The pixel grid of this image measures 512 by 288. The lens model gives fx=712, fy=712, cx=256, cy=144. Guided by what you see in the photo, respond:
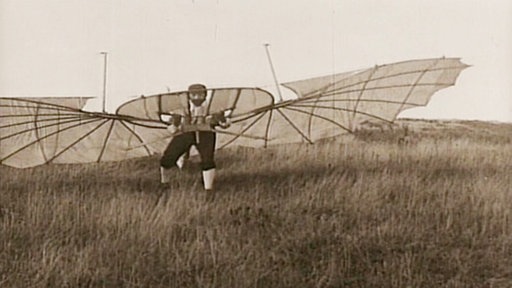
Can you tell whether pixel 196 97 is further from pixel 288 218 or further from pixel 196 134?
pixel 288 218

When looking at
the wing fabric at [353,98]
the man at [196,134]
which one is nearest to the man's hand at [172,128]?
the man at [196,134]

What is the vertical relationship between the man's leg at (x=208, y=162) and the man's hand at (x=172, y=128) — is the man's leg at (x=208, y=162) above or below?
below

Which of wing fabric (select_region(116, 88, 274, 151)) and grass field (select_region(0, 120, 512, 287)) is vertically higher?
wing fabric (select_region(116, 88, 274, 151))

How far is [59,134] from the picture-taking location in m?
1.53

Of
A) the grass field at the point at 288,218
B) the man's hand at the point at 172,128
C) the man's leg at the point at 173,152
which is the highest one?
the man's hand at the point at 172,128

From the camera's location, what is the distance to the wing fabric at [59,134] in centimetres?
152

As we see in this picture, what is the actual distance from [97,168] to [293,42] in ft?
1.68

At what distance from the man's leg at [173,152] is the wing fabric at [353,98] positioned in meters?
0.19

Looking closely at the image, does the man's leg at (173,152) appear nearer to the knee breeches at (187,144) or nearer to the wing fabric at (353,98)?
the knee breeches at (187,144)

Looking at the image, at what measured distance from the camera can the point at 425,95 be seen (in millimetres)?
1571

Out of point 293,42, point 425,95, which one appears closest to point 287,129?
point 293,42

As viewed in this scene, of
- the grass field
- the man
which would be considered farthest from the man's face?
the grass field

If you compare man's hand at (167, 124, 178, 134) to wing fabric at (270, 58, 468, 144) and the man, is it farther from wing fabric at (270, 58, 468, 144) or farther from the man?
wing fabric at (270, 58, 468, 144)

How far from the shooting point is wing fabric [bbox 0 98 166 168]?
152 cm
